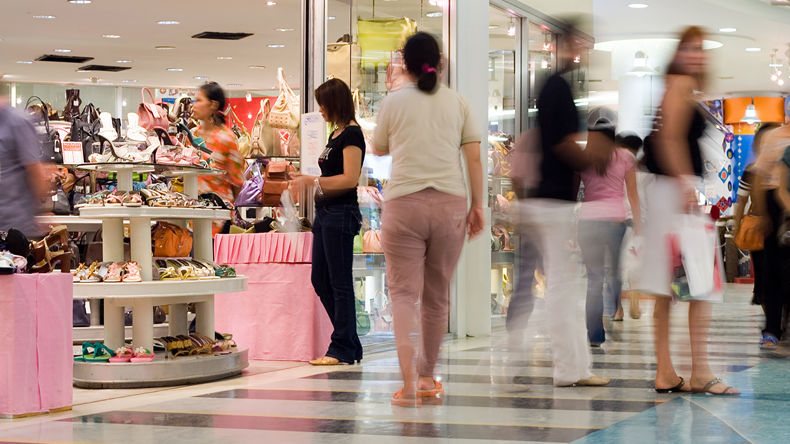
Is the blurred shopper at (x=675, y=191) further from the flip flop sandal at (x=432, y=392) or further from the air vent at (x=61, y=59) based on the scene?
the air vent at (x=61, y=59)

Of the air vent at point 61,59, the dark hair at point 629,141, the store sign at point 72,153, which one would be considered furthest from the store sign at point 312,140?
the air vent at point 61,59

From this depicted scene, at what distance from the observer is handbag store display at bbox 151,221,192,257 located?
605 cm

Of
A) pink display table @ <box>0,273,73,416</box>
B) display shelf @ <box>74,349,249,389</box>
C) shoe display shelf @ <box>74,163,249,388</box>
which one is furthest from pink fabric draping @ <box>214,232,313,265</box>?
pink display table @ <box>0,273,73,416</box>

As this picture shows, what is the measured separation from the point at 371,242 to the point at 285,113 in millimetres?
1069

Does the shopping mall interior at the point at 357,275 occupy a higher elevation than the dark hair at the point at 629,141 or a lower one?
lower

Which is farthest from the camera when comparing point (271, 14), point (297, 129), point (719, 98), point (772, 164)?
point (719, 98)

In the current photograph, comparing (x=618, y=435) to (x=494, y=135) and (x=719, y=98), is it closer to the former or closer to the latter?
(x=494, y=135)

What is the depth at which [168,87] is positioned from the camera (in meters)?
24.1

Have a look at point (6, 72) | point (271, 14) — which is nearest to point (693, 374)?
point (271, 14)

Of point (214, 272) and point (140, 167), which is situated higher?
point (140, 167)

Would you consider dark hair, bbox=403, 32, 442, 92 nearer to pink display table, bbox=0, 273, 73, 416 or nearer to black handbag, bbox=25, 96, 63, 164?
pink display table, bbox=0, 273, 73, 416

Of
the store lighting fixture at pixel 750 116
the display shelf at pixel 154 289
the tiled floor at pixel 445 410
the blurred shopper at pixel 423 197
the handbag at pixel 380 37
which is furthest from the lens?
the store lighting fixture at pixel 750 116

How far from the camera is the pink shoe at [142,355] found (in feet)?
18.1

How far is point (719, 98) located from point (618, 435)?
831 inches
